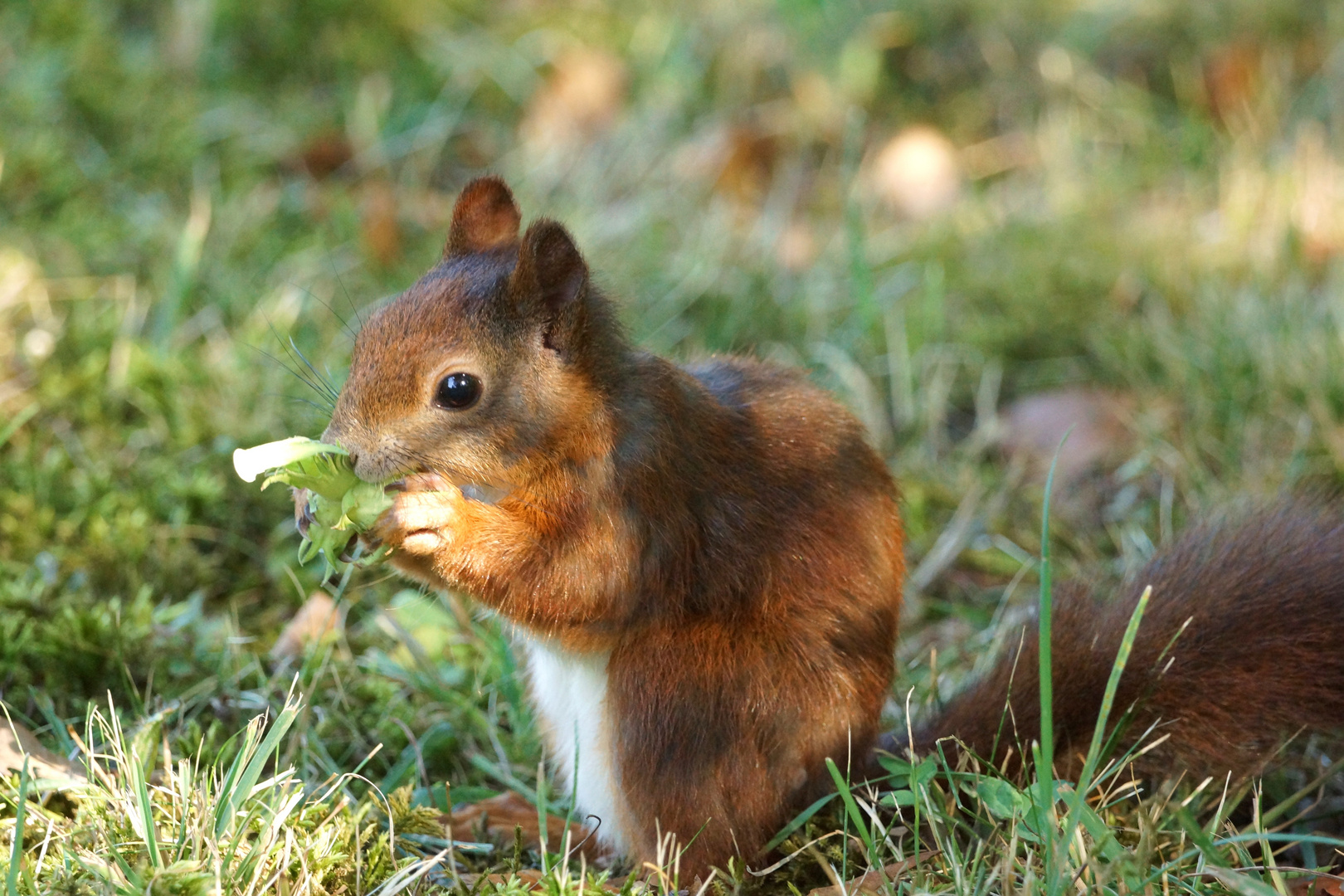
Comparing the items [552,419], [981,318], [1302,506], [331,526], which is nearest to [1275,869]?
[1302,506]

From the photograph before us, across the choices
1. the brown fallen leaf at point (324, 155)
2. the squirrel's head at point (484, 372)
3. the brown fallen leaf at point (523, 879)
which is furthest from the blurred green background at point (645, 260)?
the squirrel's head at point (484, 372)

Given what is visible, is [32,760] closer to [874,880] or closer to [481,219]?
[481,219]

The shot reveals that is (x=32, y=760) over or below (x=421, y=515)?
below

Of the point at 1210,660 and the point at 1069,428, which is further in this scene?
the point at 1069,428

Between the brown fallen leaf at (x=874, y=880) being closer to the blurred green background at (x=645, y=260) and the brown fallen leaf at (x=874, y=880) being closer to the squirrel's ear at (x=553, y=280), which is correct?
the blurred green background at (x=645, y=260)

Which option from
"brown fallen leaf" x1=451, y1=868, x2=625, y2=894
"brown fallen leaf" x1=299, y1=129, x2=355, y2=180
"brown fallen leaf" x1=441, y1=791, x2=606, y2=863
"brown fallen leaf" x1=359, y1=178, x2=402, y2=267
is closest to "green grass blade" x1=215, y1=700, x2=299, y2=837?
"brown fallen leaf" x1=451, y1=868, x2=625, y2=894

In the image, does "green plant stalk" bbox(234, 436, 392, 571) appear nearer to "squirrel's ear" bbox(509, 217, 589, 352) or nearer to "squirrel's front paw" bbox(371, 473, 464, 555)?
"squirrel's front paw" bbox(371, 473, 464, 555)

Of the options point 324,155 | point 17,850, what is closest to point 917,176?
point 324,155
